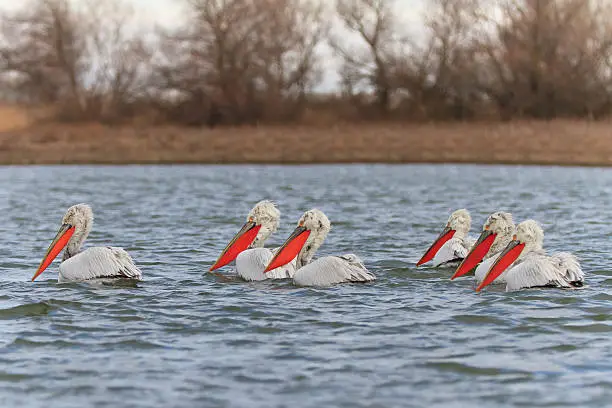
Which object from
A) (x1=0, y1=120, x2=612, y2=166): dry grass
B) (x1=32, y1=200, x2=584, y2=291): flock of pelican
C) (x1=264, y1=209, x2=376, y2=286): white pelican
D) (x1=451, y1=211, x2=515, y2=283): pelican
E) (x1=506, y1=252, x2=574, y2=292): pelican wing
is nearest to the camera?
(x1=506, y1=252, x2=574, y2=292): pelican wing

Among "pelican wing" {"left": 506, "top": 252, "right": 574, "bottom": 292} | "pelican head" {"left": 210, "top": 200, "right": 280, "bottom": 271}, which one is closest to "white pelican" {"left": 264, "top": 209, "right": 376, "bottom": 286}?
"pelican head" {"left": 210, "top": 200, "right": 280, "bottom": 271}

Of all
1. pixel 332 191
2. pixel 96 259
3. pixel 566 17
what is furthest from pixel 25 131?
pixel 96 259

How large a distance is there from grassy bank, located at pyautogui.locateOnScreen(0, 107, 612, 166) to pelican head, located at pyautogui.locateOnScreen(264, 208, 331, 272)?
18.9 metres

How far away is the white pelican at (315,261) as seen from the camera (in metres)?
9.54

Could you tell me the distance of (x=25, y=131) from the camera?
34000 mm

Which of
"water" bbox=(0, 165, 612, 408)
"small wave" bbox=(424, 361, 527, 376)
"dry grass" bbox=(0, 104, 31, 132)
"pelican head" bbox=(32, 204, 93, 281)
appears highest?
"dry grass" bbox=(0, 104, 31, 132)

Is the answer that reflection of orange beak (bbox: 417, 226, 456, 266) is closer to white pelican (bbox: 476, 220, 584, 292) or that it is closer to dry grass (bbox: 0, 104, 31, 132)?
white pelican (bbox: 476, 220, 584, 292)

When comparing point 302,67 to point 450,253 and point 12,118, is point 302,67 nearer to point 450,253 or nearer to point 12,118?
point 12,118

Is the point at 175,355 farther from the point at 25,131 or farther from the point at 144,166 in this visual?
the point at 25,131

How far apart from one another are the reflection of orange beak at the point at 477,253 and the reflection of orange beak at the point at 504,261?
20.8 inches

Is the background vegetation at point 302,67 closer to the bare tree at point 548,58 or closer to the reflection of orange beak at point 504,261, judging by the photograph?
the bare tree at point 548,58

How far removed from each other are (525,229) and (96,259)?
3.69 meters

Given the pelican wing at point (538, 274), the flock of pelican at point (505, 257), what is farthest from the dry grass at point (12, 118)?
the pelican wing at point (538, 274)

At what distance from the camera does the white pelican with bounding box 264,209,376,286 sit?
9539 mm
